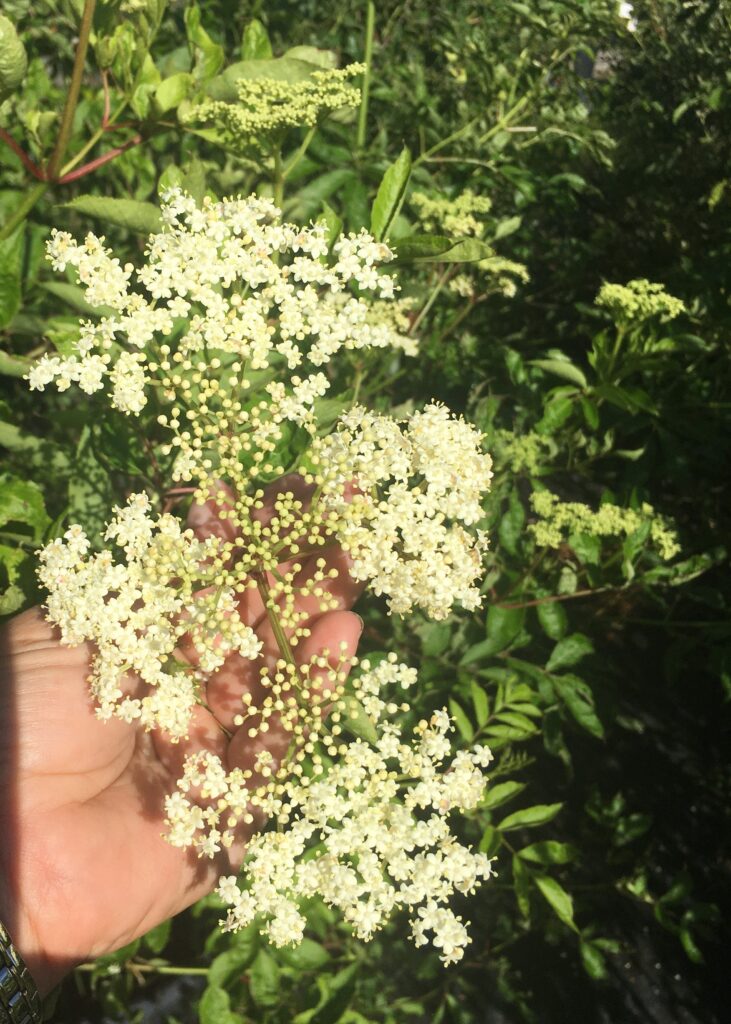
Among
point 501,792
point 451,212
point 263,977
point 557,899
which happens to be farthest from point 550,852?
point 451,212

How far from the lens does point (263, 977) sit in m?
2.01

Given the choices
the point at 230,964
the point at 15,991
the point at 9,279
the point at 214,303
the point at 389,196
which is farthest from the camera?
the point at 230,964

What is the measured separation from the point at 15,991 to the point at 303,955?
86 cm

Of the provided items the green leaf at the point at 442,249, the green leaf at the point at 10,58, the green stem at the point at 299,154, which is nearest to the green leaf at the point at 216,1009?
the green leaf at the point at 442,249

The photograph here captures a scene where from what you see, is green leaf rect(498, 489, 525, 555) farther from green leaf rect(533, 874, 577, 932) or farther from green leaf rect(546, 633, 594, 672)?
green leaf rect(533, 874, 577, 932)

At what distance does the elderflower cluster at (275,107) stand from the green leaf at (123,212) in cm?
21

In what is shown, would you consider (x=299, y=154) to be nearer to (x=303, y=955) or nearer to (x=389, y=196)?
(x=389, y=196)

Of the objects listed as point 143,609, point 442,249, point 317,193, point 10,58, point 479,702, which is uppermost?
point 10,58

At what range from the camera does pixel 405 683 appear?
1640 millimetres

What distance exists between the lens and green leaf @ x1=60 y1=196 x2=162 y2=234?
1.53 meters

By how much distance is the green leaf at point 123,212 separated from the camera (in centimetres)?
153

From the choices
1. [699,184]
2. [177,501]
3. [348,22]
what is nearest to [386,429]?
[177,501]

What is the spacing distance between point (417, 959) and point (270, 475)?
1.89m

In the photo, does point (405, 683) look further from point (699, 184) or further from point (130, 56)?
point (699, 184)
